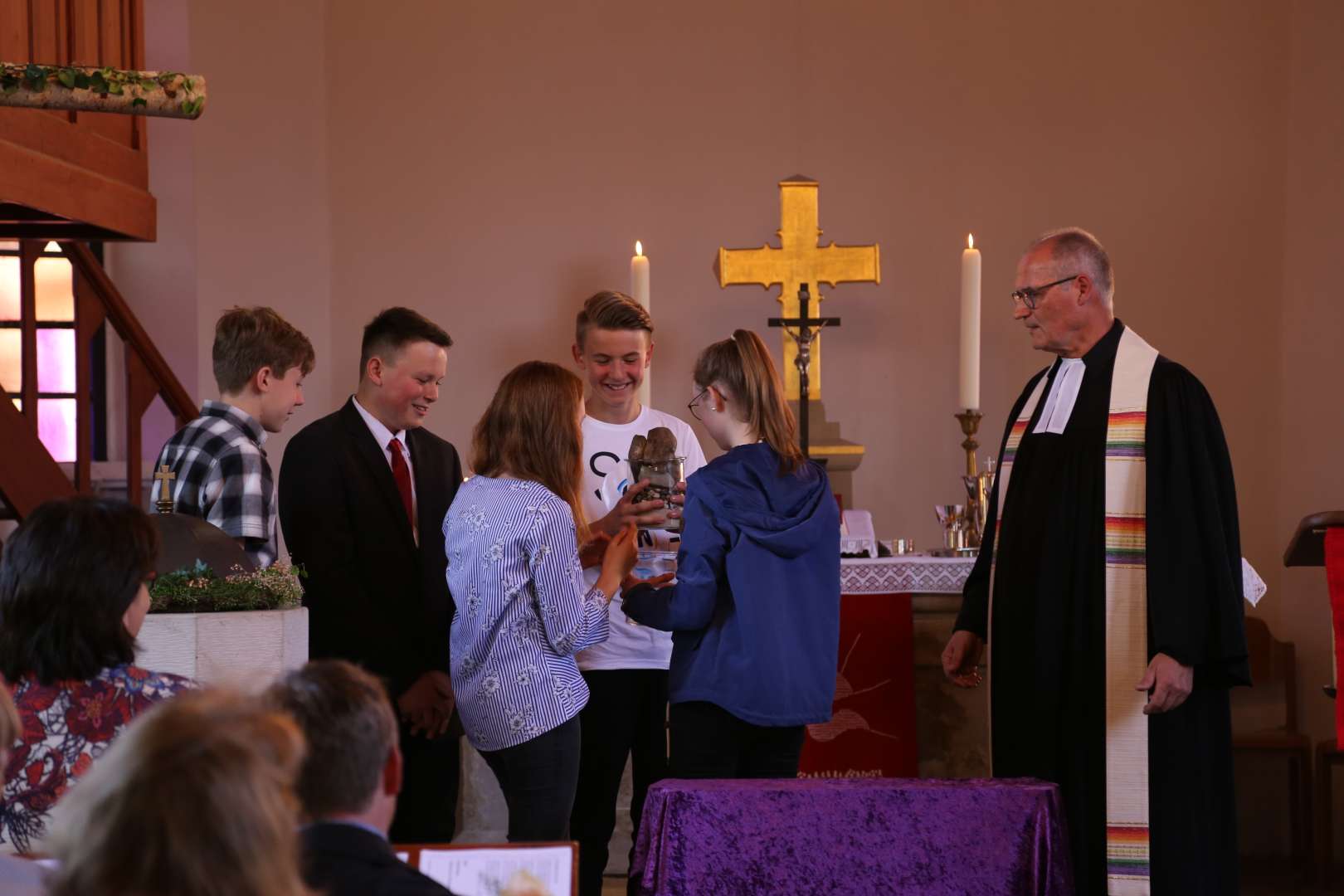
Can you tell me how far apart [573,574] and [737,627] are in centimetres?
38

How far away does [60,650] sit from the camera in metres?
2.14

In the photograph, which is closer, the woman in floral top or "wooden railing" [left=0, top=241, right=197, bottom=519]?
the woman in floral top

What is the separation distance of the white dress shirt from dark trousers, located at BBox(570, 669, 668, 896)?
63 cm

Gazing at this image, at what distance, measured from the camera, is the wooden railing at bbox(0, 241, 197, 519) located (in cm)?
514

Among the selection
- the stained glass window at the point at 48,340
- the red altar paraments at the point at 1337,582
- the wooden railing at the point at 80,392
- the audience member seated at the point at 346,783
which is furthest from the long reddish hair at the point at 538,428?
the stained glass window at the point at 48,340

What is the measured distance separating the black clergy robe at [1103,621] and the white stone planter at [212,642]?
1766 millimetres

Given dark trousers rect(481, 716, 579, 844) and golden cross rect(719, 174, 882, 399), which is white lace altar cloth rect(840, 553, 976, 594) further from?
dark trousers rect(481, 716, 579, 844)

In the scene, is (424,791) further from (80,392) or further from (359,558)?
(80,392)

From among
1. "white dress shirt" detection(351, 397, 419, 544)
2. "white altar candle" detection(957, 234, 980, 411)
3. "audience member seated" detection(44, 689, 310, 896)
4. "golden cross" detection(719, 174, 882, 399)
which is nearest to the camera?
"audience member seated" detection(44, 689, 310, 896)

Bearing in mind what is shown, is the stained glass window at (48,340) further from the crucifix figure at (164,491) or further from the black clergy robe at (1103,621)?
the black clergy robe at (1103,621)

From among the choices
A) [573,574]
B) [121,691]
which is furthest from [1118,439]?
[121,691]

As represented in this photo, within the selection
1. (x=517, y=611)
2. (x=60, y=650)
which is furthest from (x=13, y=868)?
(x=517, y=611)

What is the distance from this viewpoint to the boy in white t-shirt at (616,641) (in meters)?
3.63

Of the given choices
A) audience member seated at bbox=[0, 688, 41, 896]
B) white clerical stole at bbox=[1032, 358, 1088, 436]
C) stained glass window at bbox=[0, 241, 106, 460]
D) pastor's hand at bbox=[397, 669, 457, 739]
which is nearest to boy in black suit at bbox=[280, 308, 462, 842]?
pastor's hand at bbox=[397, 669, 457, 739]
